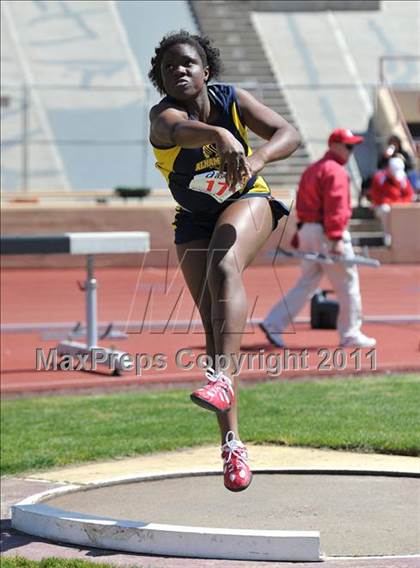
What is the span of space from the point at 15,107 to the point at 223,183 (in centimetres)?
1552

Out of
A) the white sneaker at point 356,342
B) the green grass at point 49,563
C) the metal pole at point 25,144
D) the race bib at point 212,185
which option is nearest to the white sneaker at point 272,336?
the white sneaker at point 356,342

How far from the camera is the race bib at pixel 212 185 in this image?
5.74m

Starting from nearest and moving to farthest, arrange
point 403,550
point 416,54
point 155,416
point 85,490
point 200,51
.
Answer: point 403,550, point 200,51, point 85,490, point 155,416, point 416,54

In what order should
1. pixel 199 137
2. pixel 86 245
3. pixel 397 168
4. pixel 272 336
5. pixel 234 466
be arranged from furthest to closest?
pixel 397 168
pixel 272 336
pixel 86 245
pixel 234 466
pixel 199 137

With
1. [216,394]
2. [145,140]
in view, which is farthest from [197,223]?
[145,140]

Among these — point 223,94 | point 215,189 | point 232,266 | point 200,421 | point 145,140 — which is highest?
point 145,140

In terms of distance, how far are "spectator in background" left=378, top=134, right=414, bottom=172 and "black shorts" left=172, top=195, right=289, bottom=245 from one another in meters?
15.5

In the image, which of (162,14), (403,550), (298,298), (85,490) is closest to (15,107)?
(298,298)

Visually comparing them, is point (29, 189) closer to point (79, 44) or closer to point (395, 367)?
point (79, 44)

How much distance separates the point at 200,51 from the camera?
5.95 m

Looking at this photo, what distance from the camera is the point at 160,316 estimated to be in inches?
610

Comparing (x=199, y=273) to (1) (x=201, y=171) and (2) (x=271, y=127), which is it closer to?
(1) (x=201, y=171)

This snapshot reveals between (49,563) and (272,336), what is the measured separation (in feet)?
24.1

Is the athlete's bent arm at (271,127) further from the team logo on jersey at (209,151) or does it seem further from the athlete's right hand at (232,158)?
the athlete's right hand at (232,158)
